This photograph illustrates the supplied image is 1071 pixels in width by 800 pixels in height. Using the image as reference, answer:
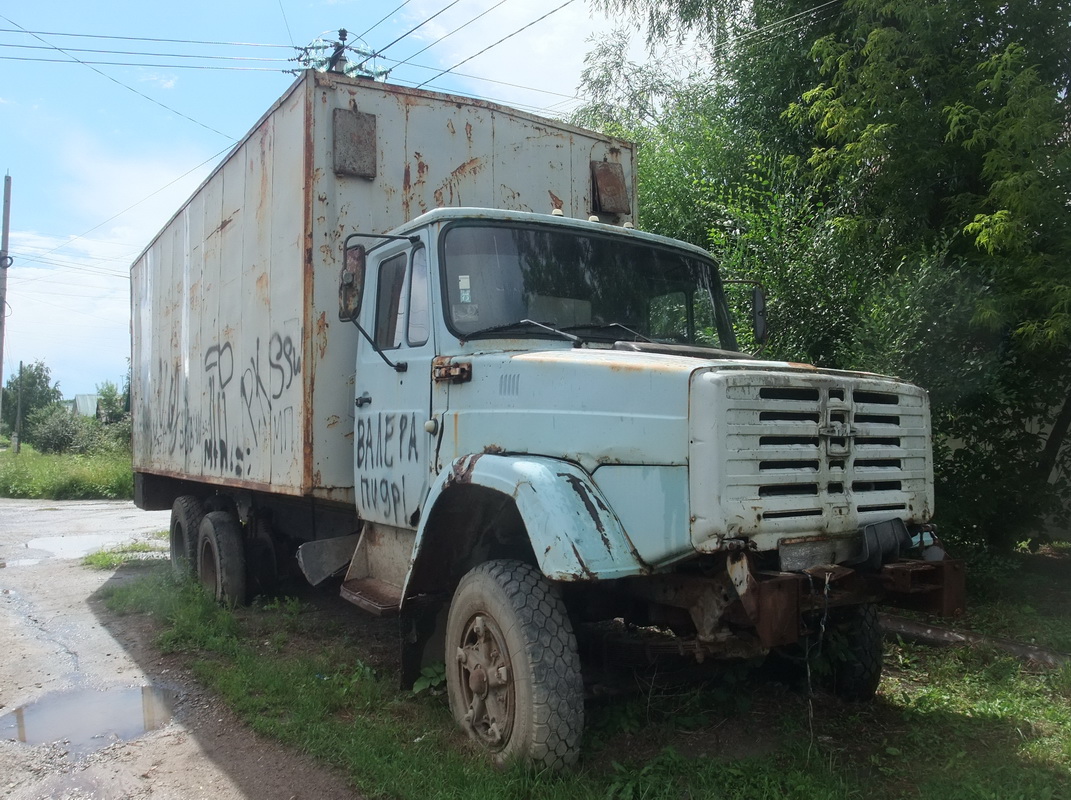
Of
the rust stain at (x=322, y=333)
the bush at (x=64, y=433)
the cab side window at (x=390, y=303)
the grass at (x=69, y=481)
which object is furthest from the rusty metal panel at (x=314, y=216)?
the bush at (x=64, y=433)

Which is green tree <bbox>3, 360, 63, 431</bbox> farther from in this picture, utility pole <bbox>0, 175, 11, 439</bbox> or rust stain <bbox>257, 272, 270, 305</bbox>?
rust stain <bbox>257, 272, 270, 305</bbox>

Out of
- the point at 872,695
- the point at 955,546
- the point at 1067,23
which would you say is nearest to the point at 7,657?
the point at 872,695

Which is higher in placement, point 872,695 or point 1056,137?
point 1056,137

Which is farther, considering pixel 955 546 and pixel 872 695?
pixel 955 546

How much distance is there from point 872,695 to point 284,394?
12.6 ft

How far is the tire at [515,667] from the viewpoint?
3568 mm

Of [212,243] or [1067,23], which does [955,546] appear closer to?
[1067,23]

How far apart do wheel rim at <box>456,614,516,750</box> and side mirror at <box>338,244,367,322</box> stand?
178 centimetres

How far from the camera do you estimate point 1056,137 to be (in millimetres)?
6797

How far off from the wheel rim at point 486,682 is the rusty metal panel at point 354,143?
113 inches

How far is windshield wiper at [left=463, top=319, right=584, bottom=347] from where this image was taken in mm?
4242

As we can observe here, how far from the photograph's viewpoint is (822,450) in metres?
3.52

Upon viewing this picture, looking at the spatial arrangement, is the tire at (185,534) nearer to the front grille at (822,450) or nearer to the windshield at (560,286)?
the windshield at (560,286)

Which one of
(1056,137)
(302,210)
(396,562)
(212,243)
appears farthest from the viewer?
(212,243)
